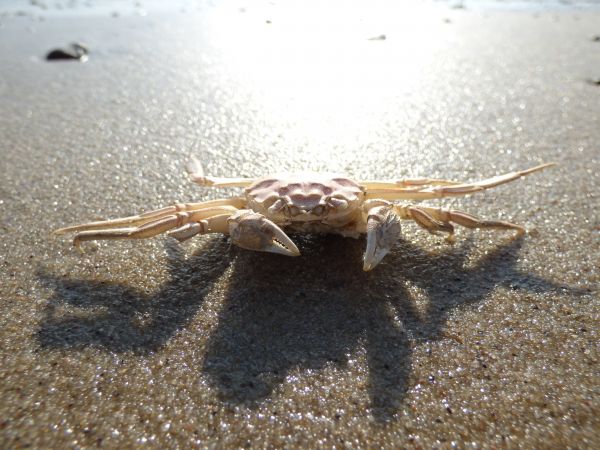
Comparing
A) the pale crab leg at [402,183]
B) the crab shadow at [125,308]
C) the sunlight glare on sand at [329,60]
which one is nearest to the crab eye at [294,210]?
the crab shadow at [125,308]

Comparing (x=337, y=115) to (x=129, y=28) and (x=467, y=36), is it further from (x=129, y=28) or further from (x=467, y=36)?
(x=129, y=28)

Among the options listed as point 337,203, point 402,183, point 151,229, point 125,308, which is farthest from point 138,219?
point 402,183

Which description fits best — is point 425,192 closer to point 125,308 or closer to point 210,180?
point 210,180

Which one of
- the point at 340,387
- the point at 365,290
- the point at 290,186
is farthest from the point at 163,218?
the point at 340,387

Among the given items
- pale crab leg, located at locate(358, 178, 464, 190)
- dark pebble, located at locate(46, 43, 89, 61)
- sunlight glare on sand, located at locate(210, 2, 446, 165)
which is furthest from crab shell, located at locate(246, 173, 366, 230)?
dark pebble, located at locate(46, 43, 89, 61)

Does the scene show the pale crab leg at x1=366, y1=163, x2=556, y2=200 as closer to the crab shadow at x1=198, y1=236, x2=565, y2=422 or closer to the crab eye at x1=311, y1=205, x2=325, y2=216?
the crab shadow at x1=198, y1=236, x2=565, y2=422

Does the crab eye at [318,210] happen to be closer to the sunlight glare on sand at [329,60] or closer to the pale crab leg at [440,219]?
the pale crab leg at [440,219]
